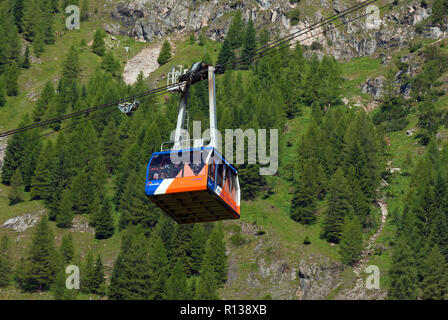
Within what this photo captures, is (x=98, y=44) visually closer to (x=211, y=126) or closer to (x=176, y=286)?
(x=176, y=286)

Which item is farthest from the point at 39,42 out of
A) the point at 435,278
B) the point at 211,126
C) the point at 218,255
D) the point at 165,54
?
the point at 211,126

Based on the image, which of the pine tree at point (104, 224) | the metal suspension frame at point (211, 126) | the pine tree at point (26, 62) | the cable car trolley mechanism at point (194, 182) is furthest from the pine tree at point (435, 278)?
the pine tree at point (26, 62)

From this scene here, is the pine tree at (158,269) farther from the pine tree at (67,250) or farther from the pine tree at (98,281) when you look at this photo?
the pine tree at (67,250)

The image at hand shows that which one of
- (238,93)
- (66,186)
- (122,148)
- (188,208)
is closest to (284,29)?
(238,93)

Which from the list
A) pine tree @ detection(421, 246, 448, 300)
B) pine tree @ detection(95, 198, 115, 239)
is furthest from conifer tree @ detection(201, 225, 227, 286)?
pine tree @ detection(421, 246, 448, 300)

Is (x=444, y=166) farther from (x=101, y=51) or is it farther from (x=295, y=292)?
(x=101, y=51)

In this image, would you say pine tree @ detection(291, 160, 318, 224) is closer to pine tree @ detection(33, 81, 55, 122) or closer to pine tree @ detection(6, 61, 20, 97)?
pine tree @ detection(33, 81, 55, 122)
